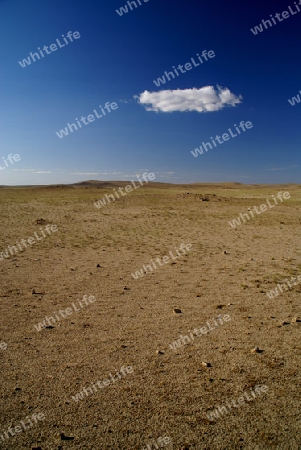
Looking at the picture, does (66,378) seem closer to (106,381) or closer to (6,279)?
(106,381)

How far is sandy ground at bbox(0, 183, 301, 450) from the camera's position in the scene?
400cm

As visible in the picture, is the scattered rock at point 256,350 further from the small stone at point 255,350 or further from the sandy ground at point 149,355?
the sandy ground at point 149,355

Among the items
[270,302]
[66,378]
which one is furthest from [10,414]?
[270,302]

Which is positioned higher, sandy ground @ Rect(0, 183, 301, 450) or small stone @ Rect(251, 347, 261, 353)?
sandy ground @ Rect(0, 183, 301, 450)

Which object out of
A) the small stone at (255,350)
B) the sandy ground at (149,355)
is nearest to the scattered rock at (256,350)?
the small stone at (255,350)

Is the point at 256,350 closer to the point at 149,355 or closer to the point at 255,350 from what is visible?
the point at 255,350

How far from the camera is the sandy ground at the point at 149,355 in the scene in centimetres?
400

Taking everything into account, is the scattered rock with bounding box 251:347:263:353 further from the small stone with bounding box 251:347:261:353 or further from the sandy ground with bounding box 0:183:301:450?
the sandy ground with bounding box 0:183:301:450

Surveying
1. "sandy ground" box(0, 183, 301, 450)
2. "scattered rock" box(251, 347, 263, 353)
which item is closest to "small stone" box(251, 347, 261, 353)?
"scattered rock" box(251, 347, 263, 353)

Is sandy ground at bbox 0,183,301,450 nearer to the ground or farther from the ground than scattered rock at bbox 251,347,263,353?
farther from the ground

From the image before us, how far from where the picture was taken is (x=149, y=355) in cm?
569

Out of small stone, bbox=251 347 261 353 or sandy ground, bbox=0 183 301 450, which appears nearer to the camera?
sandy ground, bbox=0 183 301 450

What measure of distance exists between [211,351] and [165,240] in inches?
477

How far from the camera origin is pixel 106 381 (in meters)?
4.97
